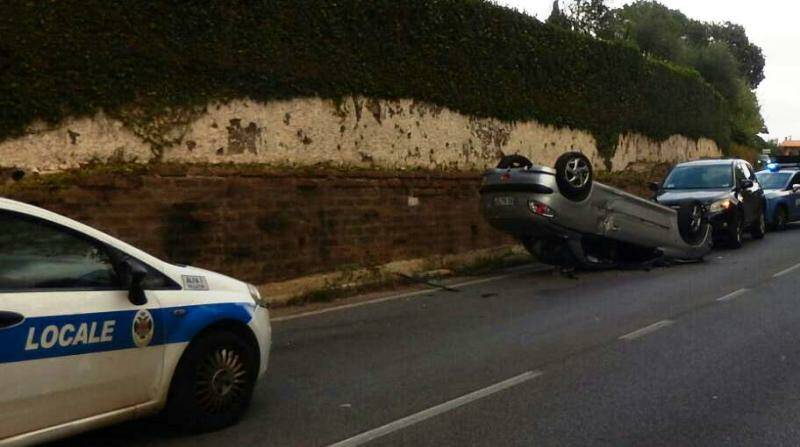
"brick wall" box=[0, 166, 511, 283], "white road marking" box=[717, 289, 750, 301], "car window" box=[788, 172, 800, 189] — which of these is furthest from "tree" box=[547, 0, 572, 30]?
"white road marking" box=[717, 289, 750, 301]

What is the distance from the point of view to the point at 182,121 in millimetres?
11312

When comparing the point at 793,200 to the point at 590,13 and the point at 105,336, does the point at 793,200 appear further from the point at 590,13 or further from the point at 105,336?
the point at 105,336

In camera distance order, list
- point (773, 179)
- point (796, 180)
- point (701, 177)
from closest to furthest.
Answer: point (701, 177) → point (796, 180) → point (773, 179)

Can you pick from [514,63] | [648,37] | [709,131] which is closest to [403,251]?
[514,63]

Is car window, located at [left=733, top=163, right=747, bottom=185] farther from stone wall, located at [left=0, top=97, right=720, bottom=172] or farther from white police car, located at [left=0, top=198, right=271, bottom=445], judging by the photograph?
white police car, located at [left=0, top=198, right=271, bottom=445]

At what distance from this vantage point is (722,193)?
1652cm

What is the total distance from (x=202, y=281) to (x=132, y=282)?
654 millimetres

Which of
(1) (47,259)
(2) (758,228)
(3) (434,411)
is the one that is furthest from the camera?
(2) (758,228)

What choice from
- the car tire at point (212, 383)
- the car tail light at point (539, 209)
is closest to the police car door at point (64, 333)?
the car tire at point (212, 383)

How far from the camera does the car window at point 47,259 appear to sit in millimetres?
4395

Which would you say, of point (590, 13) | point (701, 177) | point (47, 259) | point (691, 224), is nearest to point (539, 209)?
point (691, 224)

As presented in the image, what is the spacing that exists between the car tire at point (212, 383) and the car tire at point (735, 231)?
43.6 ft

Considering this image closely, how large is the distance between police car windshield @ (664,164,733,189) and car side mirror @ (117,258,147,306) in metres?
14.4

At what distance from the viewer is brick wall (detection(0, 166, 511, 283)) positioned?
32.5ft
